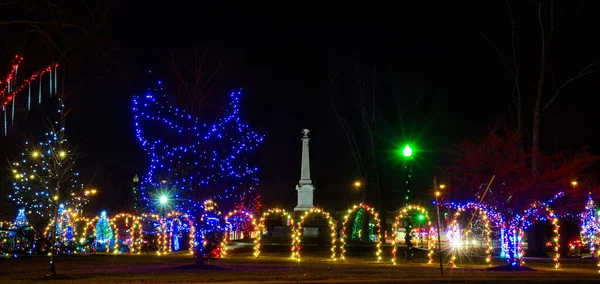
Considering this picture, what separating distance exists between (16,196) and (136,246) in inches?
315

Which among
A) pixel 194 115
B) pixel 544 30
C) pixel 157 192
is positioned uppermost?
pixel 544 30

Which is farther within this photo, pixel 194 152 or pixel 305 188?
pixel 305 188

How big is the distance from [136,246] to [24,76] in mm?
17229

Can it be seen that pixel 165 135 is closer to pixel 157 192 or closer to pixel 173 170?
pixel 173 170

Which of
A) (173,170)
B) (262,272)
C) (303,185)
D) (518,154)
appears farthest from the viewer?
(303,185)

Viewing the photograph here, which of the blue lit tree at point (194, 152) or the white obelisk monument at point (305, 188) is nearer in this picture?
the blue lit tree at point (194, 152)

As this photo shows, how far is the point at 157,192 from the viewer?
2962 cm

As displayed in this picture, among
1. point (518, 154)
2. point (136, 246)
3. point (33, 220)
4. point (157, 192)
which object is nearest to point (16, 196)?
point (33, 220)

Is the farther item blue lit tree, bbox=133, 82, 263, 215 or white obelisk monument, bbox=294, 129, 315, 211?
white obelisk monument, bbox=294, 129, 315, 211

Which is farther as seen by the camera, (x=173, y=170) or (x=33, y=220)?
(x=33, y=220)

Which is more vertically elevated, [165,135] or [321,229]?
[165,135]

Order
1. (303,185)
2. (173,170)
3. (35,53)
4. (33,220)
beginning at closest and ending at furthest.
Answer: (35,53) < (173,170) < (33,220) < (303,185)

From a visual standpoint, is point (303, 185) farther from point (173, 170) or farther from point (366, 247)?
point (173, 170)

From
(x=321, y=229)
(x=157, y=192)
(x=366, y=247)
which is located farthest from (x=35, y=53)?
(x=321, y=229)
